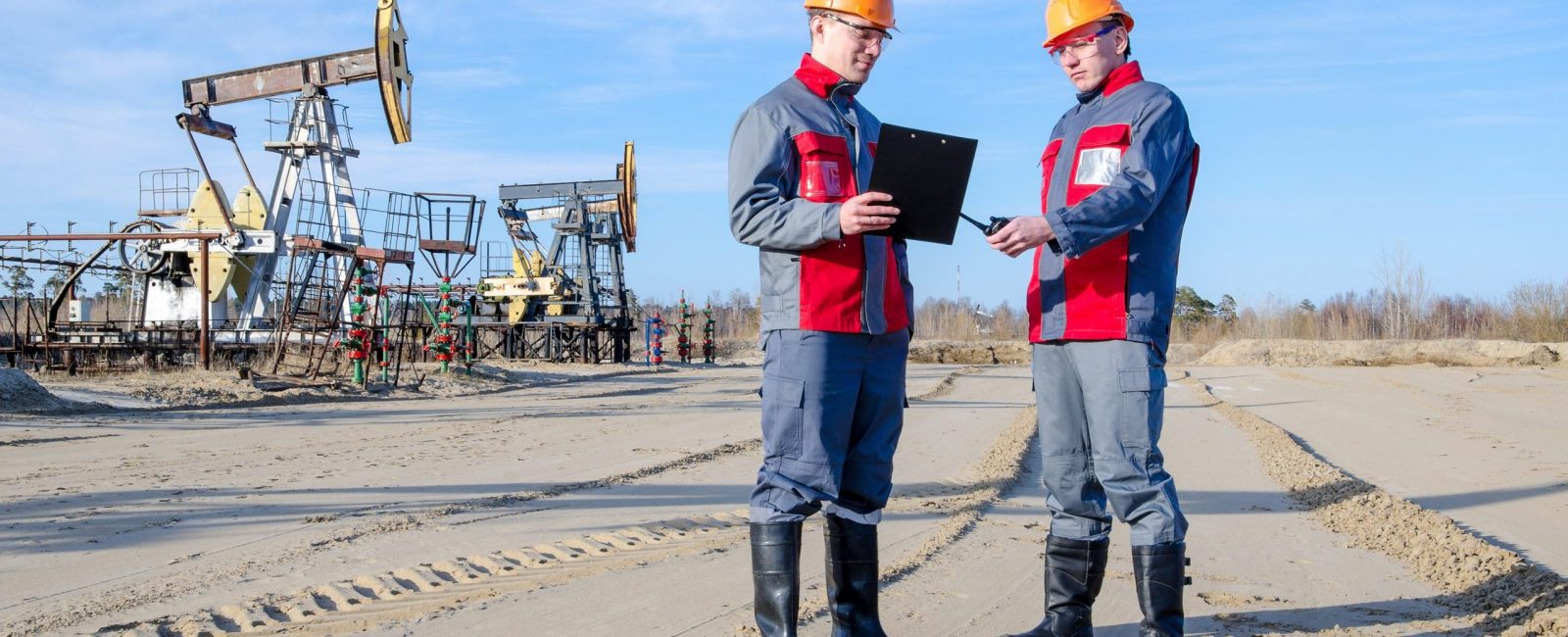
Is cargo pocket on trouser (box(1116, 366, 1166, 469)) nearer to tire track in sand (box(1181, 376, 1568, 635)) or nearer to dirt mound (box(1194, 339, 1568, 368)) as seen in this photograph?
tire track in sand (box(1181, 376, 1568, 635))

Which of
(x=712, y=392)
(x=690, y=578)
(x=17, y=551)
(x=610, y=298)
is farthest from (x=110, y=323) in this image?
(x=690, y=578)

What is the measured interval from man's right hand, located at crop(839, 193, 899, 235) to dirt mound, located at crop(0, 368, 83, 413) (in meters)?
10.8

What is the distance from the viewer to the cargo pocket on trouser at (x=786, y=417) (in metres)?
2.88

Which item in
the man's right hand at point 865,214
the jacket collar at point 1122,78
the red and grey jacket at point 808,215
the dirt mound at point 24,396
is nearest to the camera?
the man's right hand at point 865,214

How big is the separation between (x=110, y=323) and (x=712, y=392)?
11.2m

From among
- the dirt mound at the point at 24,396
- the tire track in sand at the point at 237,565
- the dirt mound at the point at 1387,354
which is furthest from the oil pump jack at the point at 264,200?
the dirt mound at the point at 1387,354

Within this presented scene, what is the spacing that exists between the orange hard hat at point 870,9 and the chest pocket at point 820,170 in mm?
335

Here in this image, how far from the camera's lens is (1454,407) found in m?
14.6

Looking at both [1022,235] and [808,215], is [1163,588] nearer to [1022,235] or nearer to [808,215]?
[1022,235]

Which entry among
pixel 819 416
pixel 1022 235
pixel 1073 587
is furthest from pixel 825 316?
pixel 1073 587

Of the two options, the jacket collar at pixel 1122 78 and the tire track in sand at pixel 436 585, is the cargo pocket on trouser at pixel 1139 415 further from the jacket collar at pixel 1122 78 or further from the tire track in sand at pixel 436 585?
the tire track in sand at pixel 436 585

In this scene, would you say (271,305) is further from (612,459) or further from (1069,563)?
(1069,563)

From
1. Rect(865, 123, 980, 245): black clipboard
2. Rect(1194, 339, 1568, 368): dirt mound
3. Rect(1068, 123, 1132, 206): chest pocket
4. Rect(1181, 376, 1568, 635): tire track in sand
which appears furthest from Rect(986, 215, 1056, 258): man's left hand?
Rect(1194, 339, 1568, 368): dirt mound

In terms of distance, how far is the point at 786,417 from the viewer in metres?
2.88
